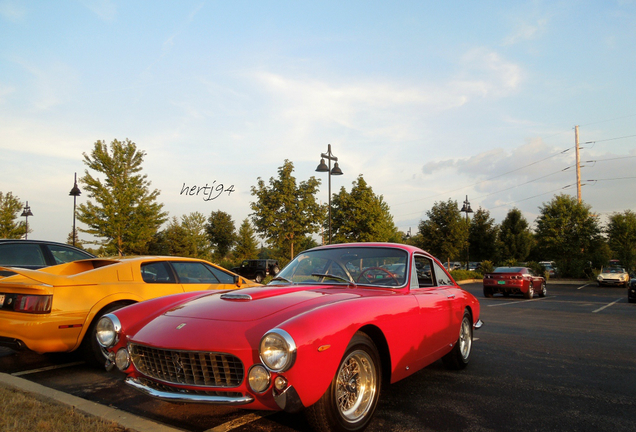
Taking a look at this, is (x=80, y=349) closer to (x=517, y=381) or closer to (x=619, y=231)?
(x=517, y=381)

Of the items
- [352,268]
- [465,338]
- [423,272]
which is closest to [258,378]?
[352,268]

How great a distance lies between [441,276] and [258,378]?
3364 mm

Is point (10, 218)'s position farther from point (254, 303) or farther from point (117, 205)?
point (254, 303)

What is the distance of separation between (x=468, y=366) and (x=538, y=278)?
675 inches

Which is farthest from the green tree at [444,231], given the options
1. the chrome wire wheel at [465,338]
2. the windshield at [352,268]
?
the windshield at [352,268]

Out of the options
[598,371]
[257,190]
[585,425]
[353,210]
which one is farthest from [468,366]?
[353,210]

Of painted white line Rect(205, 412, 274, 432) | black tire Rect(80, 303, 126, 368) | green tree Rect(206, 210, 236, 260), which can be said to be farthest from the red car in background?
green tree Rect(206, 210, 236, 260)

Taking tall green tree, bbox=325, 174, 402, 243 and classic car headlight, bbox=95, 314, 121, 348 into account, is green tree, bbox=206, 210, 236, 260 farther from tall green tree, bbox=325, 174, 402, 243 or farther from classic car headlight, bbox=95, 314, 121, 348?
classic car headlight, bbox=95, 314, 121, 348

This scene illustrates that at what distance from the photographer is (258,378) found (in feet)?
8.96

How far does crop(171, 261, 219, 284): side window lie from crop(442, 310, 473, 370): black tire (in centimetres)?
355

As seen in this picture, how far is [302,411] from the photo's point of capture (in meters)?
2.95

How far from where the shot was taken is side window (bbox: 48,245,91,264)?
799 centimetres

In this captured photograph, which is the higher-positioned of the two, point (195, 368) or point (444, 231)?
point (444, 231)

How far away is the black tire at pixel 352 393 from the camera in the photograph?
2.89m
